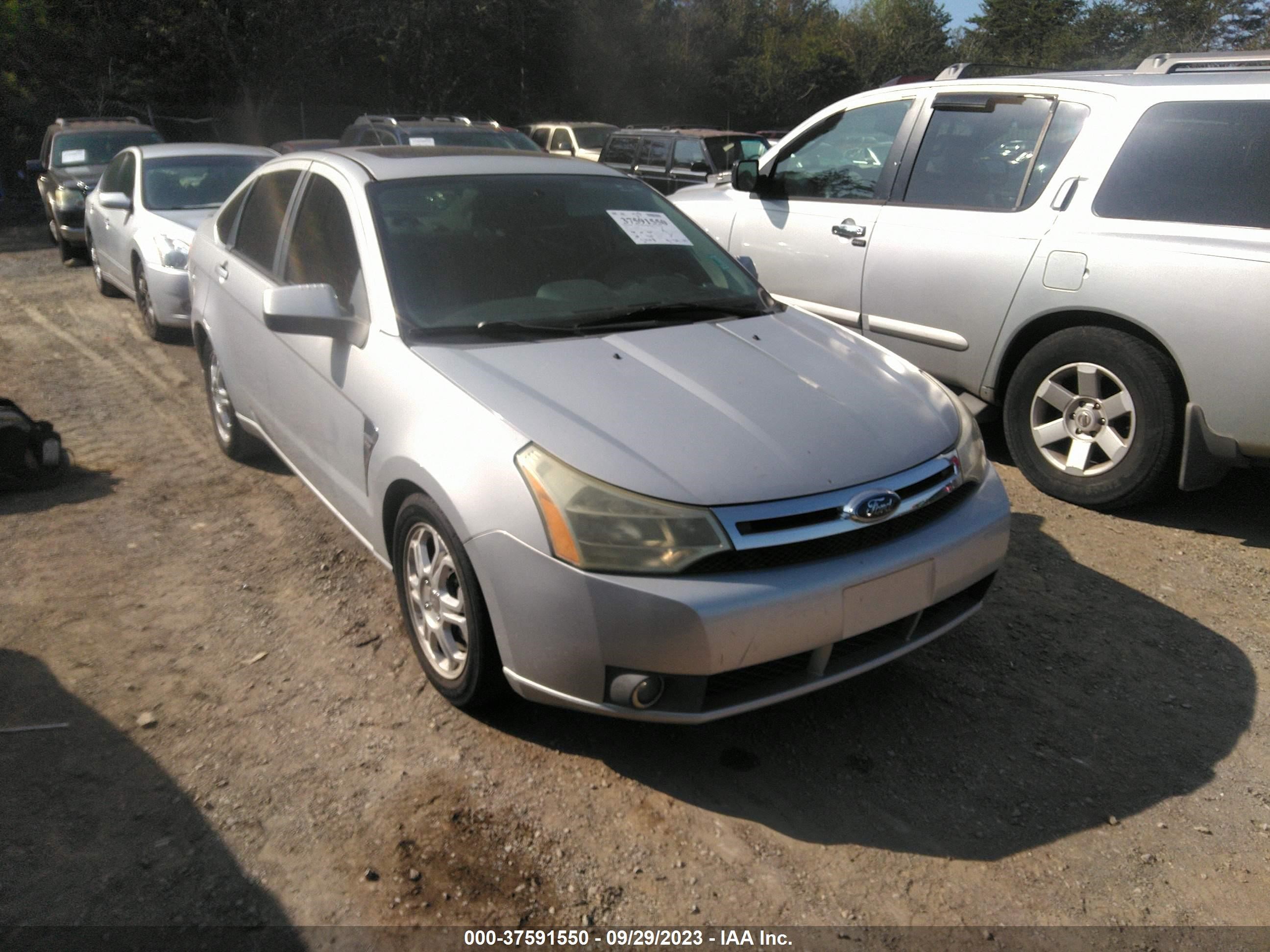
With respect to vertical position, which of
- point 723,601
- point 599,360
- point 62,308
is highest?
point 599,360

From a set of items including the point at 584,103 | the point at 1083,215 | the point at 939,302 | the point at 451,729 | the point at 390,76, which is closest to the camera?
the point at 451,729

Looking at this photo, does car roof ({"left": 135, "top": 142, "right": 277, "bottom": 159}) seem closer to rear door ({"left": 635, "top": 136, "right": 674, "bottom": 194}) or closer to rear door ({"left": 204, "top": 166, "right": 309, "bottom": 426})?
rear door ({"left": 204, "top": 166, "right": 309, "bottom": 426})

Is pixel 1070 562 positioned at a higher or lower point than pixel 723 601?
lower

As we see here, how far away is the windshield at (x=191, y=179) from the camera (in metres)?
8.54

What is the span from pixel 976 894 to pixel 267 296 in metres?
2.86

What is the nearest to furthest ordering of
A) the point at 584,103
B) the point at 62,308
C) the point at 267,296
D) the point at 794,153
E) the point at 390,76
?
1. the point at 267,296
2. the point at 794,153
3. the point at 62,308
4. the point at 390,76
5. the point at 584,103

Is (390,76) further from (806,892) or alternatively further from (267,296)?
(806,892)

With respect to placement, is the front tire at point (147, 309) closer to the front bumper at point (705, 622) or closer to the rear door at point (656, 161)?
the front bumper at point (705, 622)

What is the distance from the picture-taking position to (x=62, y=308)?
9.82 metres

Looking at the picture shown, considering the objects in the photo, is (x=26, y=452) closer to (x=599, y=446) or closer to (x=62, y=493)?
(x=62, y=493)

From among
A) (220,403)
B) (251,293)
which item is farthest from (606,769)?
(220,403)

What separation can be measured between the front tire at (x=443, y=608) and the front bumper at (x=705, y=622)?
92mm

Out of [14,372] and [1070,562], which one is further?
[14,372]

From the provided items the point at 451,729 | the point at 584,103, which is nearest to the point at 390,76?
the point at 584,103
